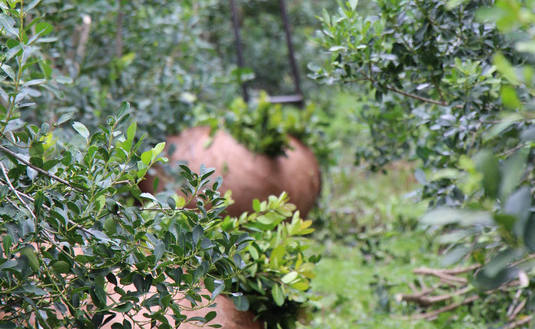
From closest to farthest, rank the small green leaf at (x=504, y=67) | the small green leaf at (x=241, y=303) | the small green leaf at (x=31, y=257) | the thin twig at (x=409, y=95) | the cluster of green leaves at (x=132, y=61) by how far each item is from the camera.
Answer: the small green leaf at (x=504, y=67) < the small green leaf at (x=31, y=257) < the small green leaf at (x=241, y=303) < the thin twig at (x=409, y=95) < the cluster of green leaves at (x=132, y=61)

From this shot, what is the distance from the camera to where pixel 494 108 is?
162cm

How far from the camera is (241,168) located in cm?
284

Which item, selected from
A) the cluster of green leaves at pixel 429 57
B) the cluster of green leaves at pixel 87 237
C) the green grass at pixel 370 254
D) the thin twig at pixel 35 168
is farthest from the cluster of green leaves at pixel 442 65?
the thin twig at pixel 35 168

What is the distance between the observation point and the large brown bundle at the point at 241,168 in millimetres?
2789

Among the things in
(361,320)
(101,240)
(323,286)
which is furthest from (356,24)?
(323,286)

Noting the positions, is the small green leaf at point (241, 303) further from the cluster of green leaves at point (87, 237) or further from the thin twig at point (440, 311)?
the thin twig at point (440, 311)

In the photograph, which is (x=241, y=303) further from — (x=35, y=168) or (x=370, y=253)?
(x=370, y=253)

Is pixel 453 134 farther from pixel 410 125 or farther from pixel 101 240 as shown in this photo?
pixel 101 240

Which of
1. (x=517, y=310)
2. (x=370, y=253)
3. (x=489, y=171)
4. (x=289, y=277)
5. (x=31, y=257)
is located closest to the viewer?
(x=489, y=171)

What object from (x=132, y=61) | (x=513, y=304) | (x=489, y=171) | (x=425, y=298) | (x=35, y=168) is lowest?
(x=425, y=298)

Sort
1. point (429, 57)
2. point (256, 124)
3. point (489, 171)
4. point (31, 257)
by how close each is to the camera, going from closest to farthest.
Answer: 1. point (489, 171)
2. point (31, 257)
3. point (429, 57)
4. point (256, 124)

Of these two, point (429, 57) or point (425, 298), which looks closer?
point (429, 57)

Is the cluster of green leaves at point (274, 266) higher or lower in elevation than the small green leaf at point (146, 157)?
lower

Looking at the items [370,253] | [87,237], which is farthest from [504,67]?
[370,253]
